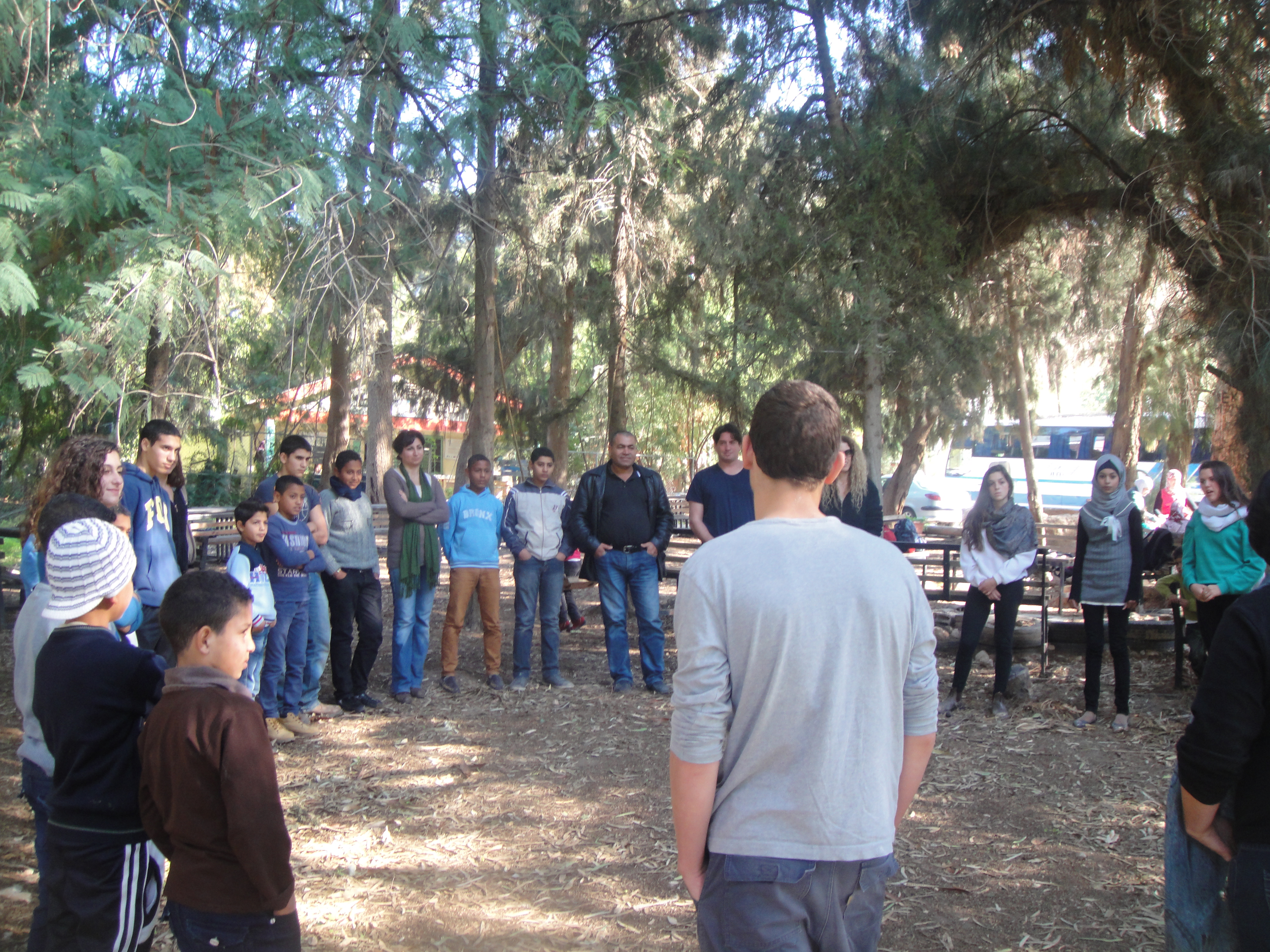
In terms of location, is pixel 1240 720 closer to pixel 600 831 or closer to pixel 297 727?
→ pixel 600 831

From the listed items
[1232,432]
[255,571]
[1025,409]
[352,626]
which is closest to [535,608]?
[352,626]

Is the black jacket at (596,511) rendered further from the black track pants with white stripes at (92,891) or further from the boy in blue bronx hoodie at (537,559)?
the black track pants with white stripes at (92,891)

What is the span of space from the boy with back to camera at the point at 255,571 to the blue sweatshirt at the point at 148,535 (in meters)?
0.41

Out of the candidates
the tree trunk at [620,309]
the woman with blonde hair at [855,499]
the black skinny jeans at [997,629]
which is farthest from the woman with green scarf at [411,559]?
the black skinny jeans at [997,629]

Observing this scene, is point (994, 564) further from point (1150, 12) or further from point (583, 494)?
point (1150, 12)

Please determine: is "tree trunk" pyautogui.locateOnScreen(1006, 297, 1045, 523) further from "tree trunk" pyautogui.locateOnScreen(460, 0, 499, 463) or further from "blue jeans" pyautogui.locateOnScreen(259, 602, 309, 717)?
"blue jeans" pyautogui.locateOnScreen(259, 602, 309, 717)

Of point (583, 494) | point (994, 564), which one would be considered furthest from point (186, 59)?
point (994, 564)

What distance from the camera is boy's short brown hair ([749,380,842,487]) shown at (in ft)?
5.69

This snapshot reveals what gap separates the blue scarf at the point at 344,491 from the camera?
617cm

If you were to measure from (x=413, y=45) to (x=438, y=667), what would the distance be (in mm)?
4525

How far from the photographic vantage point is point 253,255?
5723mm

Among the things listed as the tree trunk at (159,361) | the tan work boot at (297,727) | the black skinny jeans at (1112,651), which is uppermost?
the tree trunk at (159,361)

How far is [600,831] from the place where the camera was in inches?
168

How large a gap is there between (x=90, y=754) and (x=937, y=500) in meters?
25.4
